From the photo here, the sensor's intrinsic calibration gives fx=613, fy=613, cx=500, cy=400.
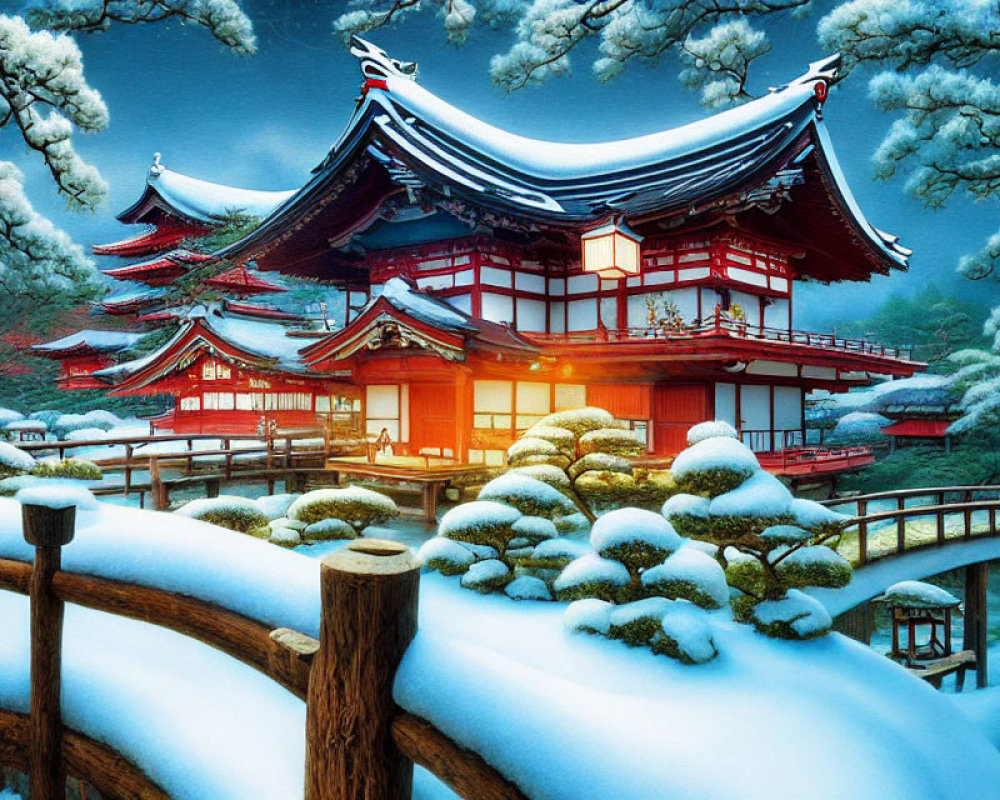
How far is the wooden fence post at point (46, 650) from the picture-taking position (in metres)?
2.32

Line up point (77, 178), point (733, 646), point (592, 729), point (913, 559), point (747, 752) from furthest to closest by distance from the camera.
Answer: point (77, 178), point (913, 559), point (733, 646), point (747, 752), point (592, 729)

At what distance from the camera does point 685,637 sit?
163 inches

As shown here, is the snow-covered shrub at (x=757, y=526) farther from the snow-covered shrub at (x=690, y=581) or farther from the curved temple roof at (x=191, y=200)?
the curved temple roof at (x=191, y=200)

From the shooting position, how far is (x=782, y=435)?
12.7 m

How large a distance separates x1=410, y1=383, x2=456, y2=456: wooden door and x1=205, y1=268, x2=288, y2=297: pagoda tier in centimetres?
1080

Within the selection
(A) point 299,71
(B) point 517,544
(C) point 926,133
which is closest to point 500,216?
(B) point 517,544

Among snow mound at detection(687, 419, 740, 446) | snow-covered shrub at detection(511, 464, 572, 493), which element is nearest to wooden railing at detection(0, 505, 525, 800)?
snow mound at detection(687, 419, 740, 446)

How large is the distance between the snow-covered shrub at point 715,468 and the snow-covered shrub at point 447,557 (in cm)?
220

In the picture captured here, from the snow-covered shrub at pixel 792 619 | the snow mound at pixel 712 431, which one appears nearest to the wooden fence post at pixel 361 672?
the snow-covered shrub at pixel 792 619

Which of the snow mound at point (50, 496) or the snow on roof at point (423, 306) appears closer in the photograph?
the snow mound at point (50, 496)

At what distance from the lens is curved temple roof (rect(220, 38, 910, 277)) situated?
1016cm

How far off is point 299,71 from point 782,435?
17709 millimetres

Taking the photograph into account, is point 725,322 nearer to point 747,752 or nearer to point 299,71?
point 747,752

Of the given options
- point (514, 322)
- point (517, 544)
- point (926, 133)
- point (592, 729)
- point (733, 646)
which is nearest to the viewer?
point (592, 729)
